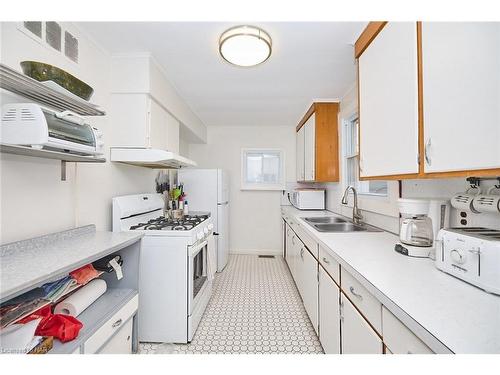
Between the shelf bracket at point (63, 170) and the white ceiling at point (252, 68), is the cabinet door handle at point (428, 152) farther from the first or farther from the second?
the shelf bracket at point (63, 170)

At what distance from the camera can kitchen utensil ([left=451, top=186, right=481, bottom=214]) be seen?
1.10 metres

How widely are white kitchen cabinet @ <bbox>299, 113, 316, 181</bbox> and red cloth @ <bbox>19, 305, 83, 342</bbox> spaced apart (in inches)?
109

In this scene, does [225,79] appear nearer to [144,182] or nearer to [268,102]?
[268,102]

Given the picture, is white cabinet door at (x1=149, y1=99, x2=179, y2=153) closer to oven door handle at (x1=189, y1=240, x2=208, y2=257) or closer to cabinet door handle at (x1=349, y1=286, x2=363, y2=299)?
oven door handle at (x1=189, y1=240, x2=208, y2=257)

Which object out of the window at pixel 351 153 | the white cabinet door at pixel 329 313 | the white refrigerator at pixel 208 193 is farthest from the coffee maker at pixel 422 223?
the white refrigerator at pixel 208 193

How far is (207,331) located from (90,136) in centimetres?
173

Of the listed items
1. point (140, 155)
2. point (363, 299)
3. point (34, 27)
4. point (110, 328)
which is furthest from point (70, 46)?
point (363, 299)

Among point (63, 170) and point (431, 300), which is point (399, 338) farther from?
point (63, 170)

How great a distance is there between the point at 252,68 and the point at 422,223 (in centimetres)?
181

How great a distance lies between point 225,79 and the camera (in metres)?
2.34

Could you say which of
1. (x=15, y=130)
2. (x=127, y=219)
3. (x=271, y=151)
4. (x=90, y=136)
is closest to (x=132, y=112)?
(x=90, y=136)

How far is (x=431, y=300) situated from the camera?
0.79 m

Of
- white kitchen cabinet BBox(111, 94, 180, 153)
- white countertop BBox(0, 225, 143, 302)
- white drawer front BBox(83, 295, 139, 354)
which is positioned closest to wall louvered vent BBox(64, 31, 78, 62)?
white kitchen cabinet BBox(111, 94, 180, 153)

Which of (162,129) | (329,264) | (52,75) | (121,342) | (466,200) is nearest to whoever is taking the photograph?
(466,200)
